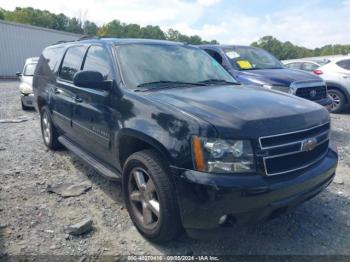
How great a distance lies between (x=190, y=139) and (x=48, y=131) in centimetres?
410

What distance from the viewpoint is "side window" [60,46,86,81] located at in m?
4.63

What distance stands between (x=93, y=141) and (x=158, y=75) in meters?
1.15

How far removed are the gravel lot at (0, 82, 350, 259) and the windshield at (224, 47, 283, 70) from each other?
3246 millimetres

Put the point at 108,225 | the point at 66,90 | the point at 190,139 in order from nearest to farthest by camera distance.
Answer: the point at 190,139 → the point at 108,225 → the point at 66,90

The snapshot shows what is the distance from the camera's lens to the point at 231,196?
8.22ft

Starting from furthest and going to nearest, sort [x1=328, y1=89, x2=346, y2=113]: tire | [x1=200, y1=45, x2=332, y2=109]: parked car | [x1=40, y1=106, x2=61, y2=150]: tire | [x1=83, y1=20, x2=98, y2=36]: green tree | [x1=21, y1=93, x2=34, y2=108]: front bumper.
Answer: [x1=83, y1=20, x2=98, y2=36]: green tree < [x1=21, y1=93, x2=34, y2=108]: front bumper < [x1=328, y1=89, x2=346, y2=113]: tire < [x1=200, y1=45, x2=332, y2=109]: parked car < [x1=40, y1=106, x2=61, y2=150]: tire

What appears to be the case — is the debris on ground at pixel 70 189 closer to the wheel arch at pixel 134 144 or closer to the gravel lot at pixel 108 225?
the gravel lot at pixel 108 225

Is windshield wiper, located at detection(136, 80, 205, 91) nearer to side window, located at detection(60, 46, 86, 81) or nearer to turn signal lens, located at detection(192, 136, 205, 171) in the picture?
turn signal lens, located at detection(192, 136, 205, 171)

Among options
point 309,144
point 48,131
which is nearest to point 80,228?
point 309,144

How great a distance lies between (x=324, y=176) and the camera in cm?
311

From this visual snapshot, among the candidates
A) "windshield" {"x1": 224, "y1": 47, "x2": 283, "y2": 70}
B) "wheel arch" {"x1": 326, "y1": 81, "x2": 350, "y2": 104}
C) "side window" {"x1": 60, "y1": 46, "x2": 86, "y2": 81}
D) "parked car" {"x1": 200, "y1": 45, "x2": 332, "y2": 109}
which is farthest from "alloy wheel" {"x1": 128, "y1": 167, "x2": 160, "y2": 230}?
"wheel arch" {"x1": 326, "y1": 81, "x2": 350, "y2": 104}

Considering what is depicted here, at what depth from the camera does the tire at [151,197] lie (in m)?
2.81

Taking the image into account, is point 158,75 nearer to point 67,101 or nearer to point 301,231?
point 67,101

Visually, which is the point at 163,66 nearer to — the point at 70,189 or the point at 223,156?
the point at 223,156
